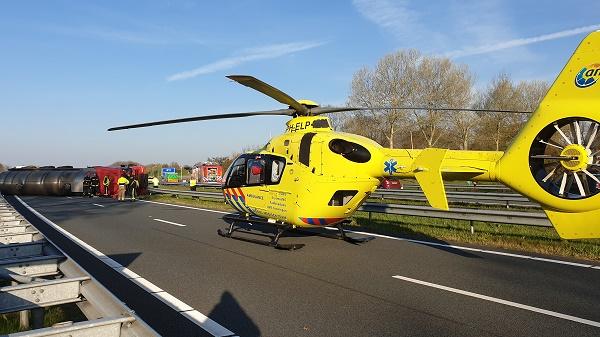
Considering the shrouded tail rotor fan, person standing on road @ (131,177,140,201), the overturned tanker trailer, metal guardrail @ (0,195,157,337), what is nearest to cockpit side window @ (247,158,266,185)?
metal guardrail @ (0,195,157,337)

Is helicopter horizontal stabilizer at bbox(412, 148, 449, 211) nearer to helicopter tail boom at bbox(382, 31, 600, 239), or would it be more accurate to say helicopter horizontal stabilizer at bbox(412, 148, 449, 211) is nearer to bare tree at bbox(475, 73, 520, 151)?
helicopter tail boom at bbox(382, 31, 600, 239)

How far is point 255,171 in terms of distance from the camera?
35.2 ft

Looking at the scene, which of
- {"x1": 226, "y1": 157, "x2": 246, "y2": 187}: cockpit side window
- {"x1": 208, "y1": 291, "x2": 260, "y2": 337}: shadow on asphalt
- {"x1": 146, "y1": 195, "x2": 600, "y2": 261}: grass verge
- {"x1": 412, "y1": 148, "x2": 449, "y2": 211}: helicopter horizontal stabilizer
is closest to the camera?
{"x1": 208, "y1": 291, "x2": 260, "y2": 337}: shadow on asphalt

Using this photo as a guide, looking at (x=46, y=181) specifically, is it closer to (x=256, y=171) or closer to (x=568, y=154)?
(x=256, y=171)

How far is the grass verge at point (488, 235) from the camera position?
9078 mm

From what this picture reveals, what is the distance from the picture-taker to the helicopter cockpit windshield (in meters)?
10.2

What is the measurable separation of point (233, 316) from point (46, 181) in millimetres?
32602

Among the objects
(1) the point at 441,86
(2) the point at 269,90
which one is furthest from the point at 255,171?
(1) the point at 441,86

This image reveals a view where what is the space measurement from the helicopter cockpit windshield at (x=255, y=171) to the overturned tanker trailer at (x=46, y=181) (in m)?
24.4

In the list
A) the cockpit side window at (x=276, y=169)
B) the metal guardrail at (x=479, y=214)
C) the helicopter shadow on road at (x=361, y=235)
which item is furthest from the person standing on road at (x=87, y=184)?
the cockpit side window at (x=276, y=169)

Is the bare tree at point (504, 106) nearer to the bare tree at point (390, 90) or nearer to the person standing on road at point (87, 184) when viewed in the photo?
the bare tree at point (390, 90)

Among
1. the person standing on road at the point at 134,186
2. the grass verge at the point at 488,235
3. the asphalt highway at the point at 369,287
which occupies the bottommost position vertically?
the asphalt highway at the point at 369,287

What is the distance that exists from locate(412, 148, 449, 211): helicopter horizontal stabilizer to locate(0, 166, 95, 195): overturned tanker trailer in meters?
29.7

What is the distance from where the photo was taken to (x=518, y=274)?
7270 mm
